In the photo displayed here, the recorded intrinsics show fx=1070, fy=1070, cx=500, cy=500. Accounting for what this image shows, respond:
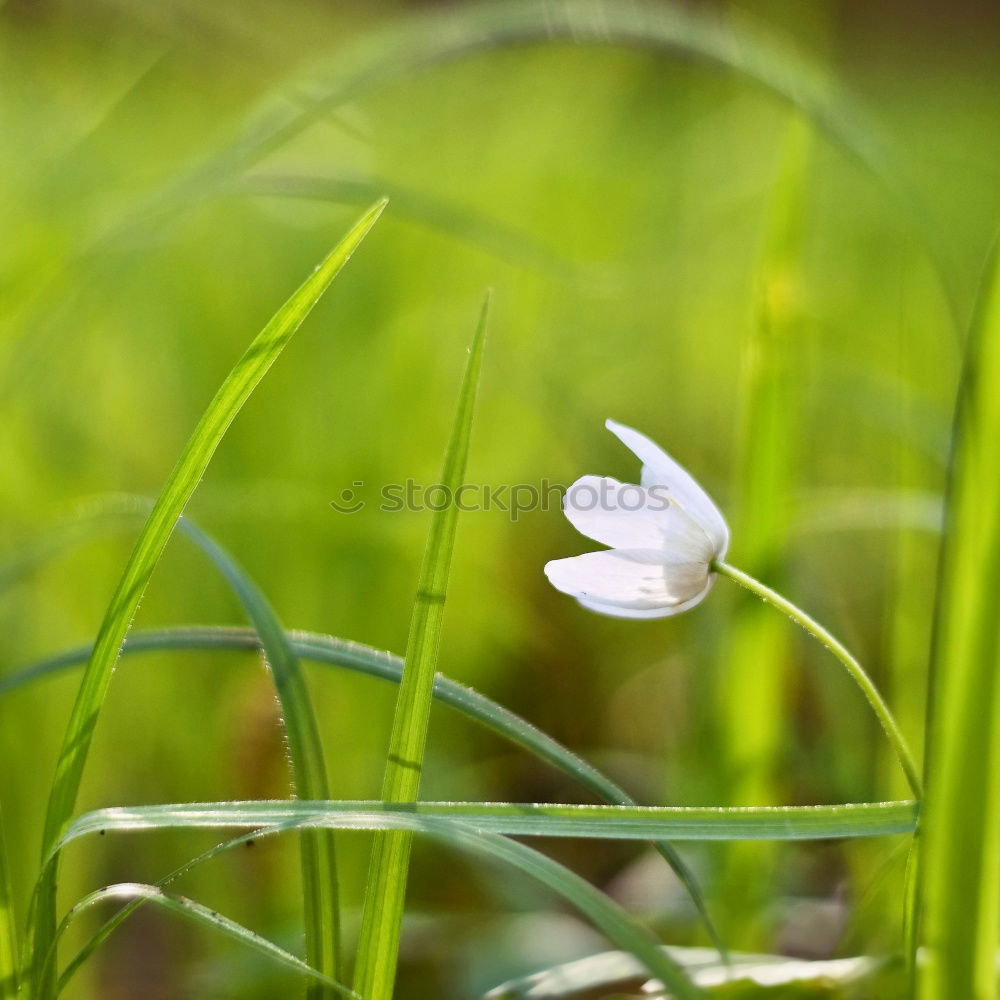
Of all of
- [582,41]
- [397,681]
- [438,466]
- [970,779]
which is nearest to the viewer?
[970,779]

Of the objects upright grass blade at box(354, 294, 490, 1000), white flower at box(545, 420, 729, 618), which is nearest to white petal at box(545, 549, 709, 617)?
white flower at box(545, 420, 729, 618)

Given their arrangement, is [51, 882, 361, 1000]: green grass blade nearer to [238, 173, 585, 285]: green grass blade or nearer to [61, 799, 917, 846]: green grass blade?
[61, 799, 917, 846]: green grass blade

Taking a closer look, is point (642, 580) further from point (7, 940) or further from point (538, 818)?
point (7, 940)

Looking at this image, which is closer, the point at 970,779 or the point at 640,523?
the point at 970,779

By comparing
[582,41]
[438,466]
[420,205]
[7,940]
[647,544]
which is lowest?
[7,940]

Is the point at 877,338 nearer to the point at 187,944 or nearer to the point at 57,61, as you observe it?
the point at 57,61

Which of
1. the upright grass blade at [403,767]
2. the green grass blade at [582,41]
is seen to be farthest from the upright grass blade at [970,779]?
the green grass blade at [582,41]

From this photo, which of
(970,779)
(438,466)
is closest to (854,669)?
(970,779)
